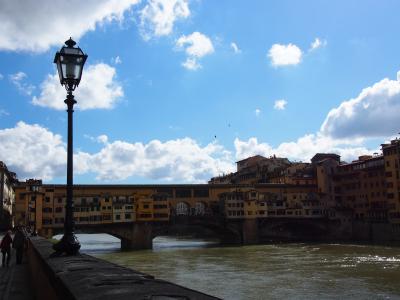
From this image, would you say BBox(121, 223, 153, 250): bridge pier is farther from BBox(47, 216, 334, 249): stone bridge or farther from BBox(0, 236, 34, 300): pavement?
BBox(0, 236, 34, 300): pavement

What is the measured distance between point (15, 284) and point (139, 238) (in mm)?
58584

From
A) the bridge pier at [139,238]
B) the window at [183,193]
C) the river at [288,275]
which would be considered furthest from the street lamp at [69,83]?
the window at [183,193]

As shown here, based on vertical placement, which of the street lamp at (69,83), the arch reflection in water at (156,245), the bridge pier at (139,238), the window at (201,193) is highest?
the window at (201,193)

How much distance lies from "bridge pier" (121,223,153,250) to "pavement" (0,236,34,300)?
53293mm

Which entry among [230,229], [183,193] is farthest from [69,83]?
[183,193]

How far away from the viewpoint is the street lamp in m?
8.42

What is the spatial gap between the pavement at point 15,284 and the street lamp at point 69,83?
1987 millimetres

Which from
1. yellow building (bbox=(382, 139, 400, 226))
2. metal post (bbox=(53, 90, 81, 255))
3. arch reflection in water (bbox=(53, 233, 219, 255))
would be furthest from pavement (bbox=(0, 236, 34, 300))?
yellow building (bbox=(382, 139, 400, 226))

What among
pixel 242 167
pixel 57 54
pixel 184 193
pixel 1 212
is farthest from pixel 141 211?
pixel 57 54

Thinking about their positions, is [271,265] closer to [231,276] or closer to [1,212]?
[231,276]

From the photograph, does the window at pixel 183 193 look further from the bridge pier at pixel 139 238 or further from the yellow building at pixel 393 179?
the yellow building at pixel 393 179

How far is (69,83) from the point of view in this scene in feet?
28.1

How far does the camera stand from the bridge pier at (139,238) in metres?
69.1

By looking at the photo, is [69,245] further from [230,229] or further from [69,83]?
[230,229]
